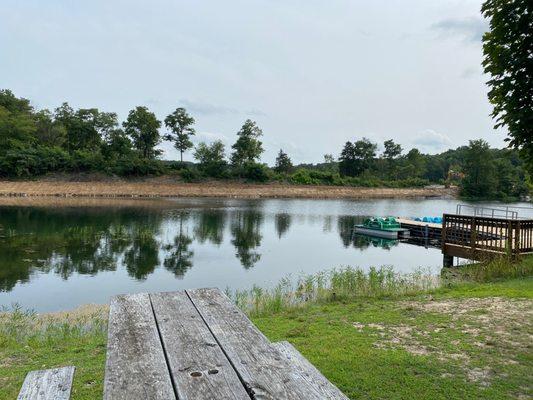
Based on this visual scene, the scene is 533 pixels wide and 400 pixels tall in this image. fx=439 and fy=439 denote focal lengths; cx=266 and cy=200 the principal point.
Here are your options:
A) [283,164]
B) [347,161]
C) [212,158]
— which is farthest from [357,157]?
[212,158]

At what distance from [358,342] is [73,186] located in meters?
53.6

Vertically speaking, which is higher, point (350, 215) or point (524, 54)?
point (524, 54)

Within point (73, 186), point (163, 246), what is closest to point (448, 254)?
point (163, 246)

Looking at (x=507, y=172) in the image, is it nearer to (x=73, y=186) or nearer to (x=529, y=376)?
(x=73, y=186)

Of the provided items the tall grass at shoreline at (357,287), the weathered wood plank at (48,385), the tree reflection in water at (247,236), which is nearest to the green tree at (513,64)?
the weathered wood plank at (48,385)

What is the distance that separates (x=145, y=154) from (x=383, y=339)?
6401 cm

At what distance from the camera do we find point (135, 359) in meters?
1.92

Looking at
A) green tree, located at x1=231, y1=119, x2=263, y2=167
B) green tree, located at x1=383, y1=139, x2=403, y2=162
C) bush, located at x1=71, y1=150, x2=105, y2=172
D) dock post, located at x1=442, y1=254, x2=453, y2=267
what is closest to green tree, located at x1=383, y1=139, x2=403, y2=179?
green tree, located at x1=383, y1=139, x2=403, y2=162

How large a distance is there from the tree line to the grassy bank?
53.3 m

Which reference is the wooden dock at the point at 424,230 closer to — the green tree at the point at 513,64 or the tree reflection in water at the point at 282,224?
the tree reflection in water at the point at 282,224

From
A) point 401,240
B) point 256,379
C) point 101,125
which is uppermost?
point 101,125

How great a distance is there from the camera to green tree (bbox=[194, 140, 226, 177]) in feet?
212

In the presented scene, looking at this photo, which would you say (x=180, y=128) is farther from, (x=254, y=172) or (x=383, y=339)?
(x=383, y=339)

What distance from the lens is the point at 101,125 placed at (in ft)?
216
